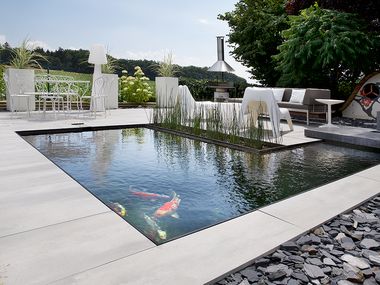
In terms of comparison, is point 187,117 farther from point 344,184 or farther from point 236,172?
point 344,184

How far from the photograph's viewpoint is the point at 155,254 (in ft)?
5.13

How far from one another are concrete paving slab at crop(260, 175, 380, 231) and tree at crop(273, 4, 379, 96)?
5861mm

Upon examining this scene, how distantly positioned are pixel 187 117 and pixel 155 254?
4352 mm

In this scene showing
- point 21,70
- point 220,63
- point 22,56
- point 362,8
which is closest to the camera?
point 21,70

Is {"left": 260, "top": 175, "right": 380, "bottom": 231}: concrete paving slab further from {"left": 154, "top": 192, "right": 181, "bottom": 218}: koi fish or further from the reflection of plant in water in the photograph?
the reflection of plant in water

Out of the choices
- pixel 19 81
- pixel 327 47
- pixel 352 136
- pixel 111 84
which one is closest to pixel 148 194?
pixel 352 136

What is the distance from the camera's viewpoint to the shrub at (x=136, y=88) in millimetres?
10648

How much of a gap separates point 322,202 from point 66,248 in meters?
1.76

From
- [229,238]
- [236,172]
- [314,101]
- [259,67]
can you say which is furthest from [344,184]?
[259,67]

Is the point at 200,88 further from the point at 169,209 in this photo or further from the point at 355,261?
the point at 355,261

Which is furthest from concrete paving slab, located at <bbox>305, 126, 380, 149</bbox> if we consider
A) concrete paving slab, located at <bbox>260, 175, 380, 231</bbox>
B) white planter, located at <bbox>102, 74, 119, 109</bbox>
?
white planter, located at <bbox>102, 74, 119, 109</bbox>

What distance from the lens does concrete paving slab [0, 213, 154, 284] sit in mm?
1391

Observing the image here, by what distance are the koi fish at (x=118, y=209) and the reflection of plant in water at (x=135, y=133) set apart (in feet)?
8.33

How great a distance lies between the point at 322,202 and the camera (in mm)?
2346
